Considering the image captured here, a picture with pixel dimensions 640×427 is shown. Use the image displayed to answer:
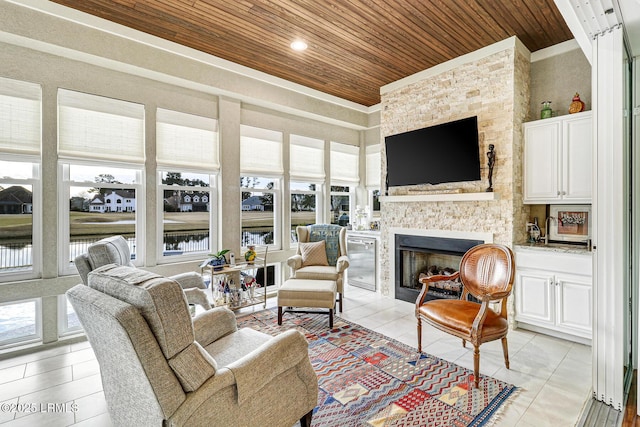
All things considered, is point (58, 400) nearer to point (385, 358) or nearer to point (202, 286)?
point (202, 286)

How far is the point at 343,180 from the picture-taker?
577 centimetres

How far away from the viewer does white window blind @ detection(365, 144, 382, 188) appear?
18.9ft

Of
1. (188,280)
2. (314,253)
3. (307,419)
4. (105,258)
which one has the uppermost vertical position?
(105,258)

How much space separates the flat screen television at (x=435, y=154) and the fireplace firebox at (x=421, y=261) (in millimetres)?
782

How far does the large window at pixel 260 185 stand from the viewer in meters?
4.59

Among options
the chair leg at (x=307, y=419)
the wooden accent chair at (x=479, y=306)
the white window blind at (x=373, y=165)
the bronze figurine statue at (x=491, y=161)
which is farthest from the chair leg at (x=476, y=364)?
the white window blind at (x=373, y=165)

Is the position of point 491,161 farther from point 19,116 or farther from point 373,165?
point 19,116

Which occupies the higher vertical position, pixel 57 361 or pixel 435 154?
pixel 435 154

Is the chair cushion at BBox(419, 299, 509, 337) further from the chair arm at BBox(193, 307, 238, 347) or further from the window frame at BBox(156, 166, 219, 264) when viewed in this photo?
the window frame at BBox(156, 166, 219, 264)

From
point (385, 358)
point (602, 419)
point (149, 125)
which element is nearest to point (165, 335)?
point (385, 358)

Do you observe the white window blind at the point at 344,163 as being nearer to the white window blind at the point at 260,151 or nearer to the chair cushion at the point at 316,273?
the white window blind at the point at 260,151

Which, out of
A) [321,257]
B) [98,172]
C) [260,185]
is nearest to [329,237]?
[321,257]

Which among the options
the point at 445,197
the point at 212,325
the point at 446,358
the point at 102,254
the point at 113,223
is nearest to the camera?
the point at 212,325

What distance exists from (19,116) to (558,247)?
5375 millimetres
